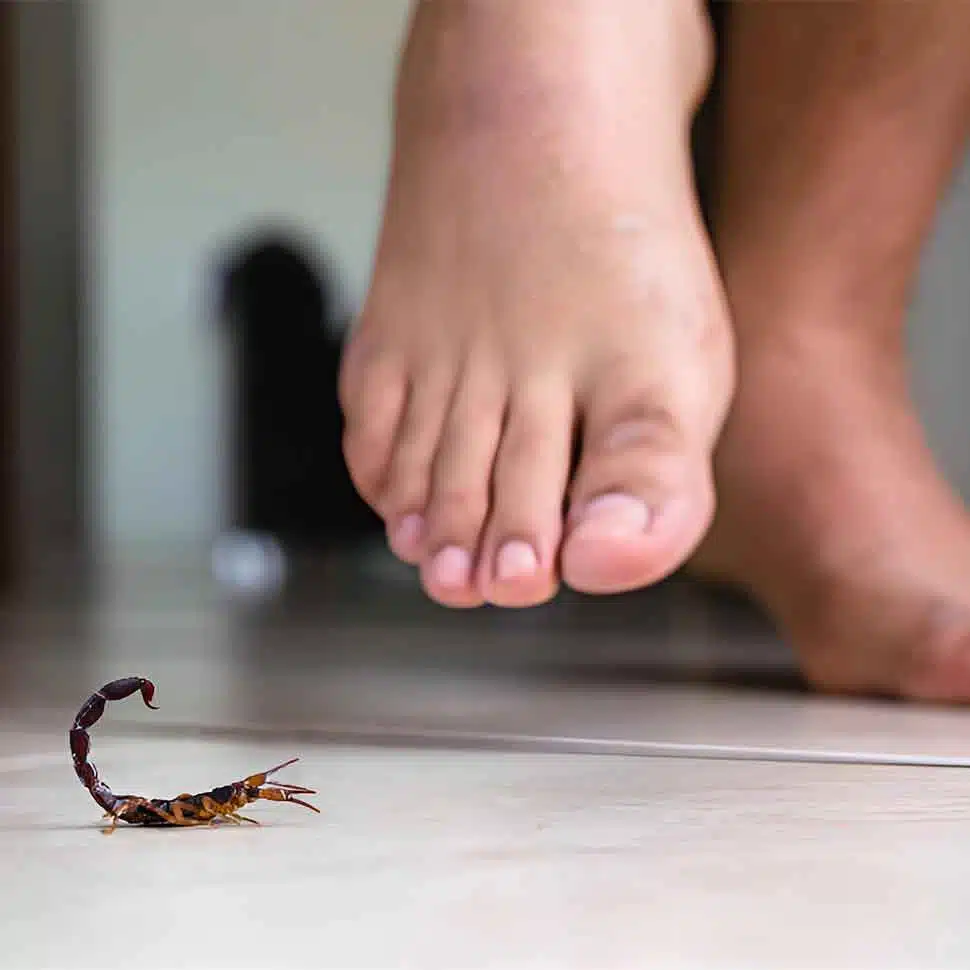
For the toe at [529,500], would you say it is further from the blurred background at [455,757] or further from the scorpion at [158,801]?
the scorpion at [158,801]

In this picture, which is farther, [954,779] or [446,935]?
[954,779]

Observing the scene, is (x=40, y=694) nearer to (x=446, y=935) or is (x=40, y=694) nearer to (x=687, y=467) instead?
(x=687, y=467)

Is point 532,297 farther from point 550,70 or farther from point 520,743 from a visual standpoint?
point 520,743

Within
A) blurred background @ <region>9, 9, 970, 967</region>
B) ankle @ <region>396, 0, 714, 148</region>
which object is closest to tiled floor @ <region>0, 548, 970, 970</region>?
blurred background @ <region>9, 9, 970, 967</region>

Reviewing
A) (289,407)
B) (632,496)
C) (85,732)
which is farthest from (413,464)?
(289,407)

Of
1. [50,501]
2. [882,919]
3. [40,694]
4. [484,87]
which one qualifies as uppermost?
[484,87]

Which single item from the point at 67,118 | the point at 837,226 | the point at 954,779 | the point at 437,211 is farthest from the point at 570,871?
the point at 67,118

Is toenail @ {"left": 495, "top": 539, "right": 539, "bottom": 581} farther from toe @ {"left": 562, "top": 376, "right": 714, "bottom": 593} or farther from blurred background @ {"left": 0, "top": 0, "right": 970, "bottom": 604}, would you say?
blurred background @ {"left": 0, "top": 0, "right": 970, "bottom": 604}

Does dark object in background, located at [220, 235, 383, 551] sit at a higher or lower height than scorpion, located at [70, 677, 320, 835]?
lower
